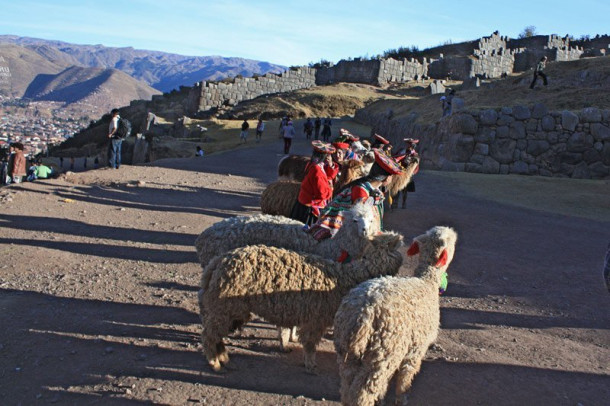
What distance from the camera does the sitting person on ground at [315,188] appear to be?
6.81 m

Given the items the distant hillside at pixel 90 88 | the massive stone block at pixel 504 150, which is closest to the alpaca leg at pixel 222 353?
the massive stone block at pixel 504 150

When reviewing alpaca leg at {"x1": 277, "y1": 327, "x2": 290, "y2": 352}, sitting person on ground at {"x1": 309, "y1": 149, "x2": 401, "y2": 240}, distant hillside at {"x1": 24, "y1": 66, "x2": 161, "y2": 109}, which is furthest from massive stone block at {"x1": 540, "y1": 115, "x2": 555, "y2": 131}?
distant hillside at {"x1": 24, "y1": 66, "x2": 161, "y2": 109}

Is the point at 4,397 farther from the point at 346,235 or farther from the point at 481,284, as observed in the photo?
the point at 481,284

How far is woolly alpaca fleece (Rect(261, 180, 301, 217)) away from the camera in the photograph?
8.17m

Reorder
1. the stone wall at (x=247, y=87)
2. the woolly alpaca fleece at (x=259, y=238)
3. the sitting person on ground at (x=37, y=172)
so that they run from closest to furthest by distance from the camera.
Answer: the woolly alpaca fleece at (x=259, y=238) < the sitting person on ground at (x=37, y=172) < the stone wall at (x=247, y=87)

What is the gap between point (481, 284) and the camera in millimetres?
7867

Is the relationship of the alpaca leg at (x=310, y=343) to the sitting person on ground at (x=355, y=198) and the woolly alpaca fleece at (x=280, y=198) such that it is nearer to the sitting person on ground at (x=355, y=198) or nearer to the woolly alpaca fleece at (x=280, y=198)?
the sitting person on ground at (x=355, y=198)

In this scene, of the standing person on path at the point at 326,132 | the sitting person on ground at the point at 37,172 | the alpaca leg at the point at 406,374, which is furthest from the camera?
the standing person on path at the point at 326,132

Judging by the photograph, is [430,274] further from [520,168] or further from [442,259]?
[520,168]

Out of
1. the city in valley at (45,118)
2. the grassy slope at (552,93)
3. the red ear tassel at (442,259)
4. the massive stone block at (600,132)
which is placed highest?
the grassy slope at (552,93)

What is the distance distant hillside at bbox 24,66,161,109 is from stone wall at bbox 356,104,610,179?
85511mm

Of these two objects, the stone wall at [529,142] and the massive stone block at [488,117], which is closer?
the stone wall at [529,142]

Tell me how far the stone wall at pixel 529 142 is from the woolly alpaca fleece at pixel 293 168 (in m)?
10.8

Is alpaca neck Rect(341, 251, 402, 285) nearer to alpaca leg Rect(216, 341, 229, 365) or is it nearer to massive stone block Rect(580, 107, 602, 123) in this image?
alpaca leg Rect(216, 341, 229, 365)
